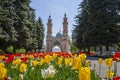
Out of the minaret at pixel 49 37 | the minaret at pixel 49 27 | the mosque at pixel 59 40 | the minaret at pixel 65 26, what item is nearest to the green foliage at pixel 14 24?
the mosque at pixel 59 40

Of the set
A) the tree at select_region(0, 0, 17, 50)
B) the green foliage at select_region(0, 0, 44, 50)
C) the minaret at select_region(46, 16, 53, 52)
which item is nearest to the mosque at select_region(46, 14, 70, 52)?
the minaret at select_region(46, 16, 53, 52)

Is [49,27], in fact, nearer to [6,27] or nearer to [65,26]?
[65,26]

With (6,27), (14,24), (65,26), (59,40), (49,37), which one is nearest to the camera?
(6,27)

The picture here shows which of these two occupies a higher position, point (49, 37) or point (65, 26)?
point (65, 26)

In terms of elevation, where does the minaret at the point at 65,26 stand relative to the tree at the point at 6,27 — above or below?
above

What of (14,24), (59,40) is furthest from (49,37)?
(14,24)

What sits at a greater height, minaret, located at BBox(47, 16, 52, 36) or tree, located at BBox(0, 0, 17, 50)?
minaret, located at BBox(47, 16, 52, 36)

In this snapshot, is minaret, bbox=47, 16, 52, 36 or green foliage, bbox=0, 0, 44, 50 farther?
minaret, bbox=47, 16, 52, 36

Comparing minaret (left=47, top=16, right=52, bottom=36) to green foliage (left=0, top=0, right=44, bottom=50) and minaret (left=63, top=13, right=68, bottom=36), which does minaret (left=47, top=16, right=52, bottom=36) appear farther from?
green foliage (left=0, top=0, right=44, bottom=50)

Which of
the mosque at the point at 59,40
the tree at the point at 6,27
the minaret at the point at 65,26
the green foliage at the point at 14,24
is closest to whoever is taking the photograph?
the tree at the point at 6,27

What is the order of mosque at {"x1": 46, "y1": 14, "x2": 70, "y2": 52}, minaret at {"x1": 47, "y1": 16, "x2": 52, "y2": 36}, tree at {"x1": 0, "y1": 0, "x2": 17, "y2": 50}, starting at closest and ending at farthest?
tree at {"x1": 0, "y1": 0, "x2": 17, "y2": 50}
mosque at {"x1": 46, "y1": 14, "x2": 70, "y2": 52}
minaret at {"x1": 47, "y1": 16, "x2": 52, "y2": 36}

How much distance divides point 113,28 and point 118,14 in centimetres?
248

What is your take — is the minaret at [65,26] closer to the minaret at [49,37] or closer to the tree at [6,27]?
the minaret at [49,37]

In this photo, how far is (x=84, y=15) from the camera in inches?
2359
